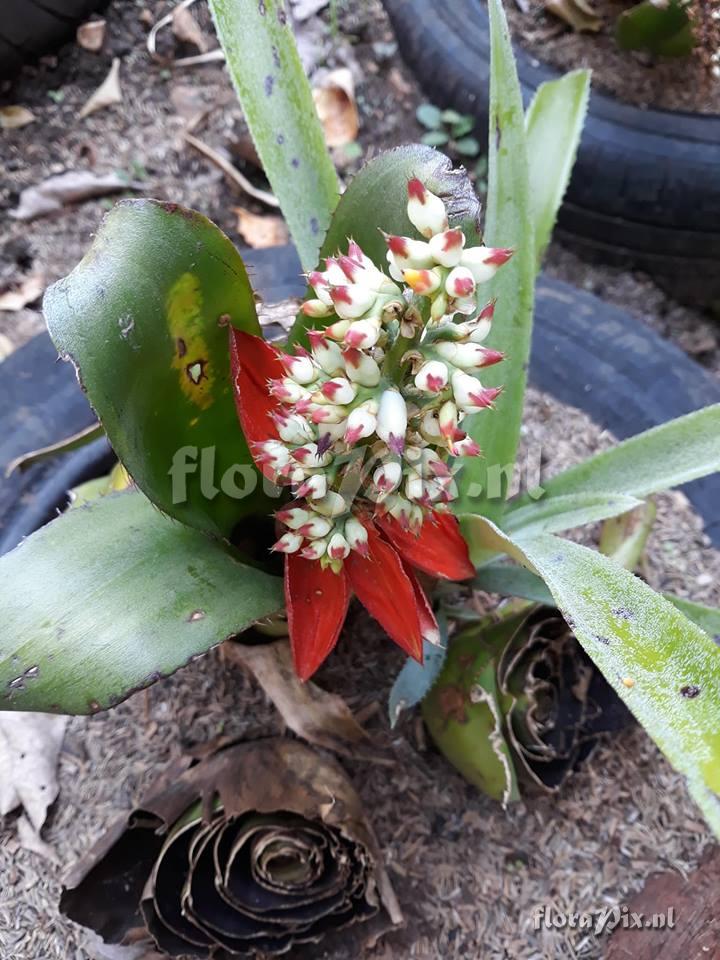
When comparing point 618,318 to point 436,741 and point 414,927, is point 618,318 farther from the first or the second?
point 414,927

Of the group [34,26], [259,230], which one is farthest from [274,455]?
[34,26]

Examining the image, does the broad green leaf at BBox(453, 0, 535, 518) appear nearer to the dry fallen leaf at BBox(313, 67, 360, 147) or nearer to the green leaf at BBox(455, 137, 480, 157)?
the green leaf at BBox(455, 137, 480, 157)

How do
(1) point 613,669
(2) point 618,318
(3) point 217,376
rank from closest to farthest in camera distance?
(1) point 613,669
(3) point 217,376
(2) point 618,318

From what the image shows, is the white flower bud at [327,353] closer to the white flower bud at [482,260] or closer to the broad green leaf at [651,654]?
the white flower bud at [482,260]

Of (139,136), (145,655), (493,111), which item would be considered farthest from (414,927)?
(139,136)

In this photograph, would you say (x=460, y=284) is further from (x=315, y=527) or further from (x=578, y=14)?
(x=578, y=14)

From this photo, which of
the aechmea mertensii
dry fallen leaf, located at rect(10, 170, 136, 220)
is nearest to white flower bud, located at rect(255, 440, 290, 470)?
the aechmea mertensii

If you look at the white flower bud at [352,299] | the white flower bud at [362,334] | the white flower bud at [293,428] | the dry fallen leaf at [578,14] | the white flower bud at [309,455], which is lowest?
the dry fallen leaf at [578,14]

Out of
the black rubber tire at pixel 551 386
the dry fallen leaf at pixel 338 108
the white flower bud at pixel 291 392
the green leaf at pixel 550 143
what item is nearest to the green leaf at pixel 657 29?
the dry fallen leaf at pixel 338 108
